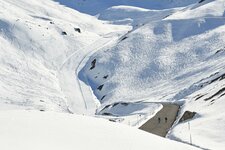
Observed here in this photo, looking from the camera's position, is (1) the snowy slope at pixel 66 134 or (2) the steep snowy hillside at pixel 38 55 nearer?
(1) the snowy slope at pixel 66 134

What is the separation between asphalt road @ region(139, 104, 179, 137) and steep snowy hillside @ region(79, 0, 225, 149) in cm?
1199

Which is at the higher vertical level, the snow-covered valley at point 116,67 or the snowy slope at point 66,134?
the snowy slope at point 66,134

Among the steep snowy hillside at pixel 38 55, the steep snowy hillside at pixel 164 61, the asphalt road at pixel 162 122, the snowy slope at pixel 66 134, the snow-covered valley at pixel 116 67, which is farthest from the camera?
the steep snowy hillside at pixel 38 55

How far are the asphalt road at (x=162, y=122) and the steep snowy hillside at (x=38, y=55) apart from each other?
28.4m

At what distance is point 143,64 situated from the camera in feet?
333

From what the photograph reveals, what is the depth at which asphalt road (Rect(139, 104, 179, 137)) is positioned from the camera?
1575 inches

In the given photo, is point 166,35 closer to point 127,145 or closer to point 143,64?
point 143,64

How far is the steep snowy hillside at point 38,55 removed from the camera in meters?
83.1

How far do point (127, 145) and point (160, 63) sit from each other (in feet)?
271

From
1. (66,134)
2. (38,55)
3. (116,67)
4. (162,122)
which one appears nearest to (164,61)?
(116,67)

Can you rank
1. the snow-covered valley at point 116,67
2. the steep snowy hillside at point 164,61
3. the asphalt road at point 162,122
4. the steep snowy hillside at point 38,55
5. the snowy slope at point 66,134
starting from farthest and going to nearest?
the steep snowy hillside at point 38,55 → the steep snowy hillside at point 164,61 → the snow-covered valley at point 116,67 → the asphalt road at point 162,122 → the snowy slope at point 66,134

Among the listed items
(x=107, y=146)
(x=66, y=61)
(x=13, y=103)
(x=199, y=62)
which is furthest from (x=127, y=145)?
(x=66, y=61)

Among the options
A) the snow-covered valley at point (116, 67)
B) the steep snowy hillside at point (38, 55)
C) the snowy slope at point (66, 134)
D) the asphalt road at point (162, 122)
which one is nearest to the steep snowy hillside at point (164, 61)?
the snow-covered valley at point (116, 67)

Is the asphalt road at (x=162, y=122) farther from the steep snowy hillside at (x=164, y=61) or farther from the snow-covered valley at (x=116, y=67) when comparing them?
the steep snowy hillside at (x=164, y=61)
